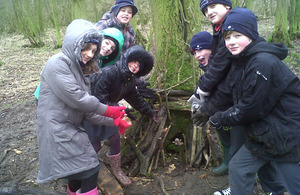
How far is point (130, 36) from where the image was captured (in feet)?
12.0

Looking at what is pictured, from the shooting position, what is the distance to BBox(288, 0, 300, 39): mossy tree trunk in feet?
39.5

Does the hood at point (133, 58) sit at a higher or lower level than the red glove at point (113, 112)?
higher

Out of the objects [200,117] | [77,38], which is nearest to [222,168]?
[200,117]

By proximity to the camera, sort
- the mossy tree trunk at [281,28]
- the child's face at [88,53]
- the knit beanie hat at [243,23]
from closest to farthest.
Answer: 1. the knit beanie hat at [243,23]
2. the child's face at [88,53]
3. the mossy tree trunk at [281,28]

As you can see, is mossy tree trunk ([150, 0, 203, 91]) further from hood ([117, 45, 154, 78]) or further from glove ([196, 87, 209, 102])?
glove ([196, 87, 209, 102])

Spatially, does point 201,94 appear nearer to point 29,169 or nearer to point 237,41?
point 237,41

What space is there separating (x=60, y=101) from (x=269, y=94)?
1.68 m

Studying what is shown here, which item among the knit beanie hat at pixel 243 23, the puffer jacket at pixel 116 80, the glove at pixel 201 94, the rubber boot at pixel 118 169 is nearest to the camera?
the knit beanie hat at pixel 243 23

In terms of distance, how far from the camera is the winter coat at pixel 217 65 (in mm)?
2203

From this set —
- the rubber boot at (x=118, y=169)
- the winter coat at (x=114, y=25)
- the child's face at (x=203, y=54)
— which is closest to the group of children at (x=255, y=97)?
the child's face at (x=203, y=54)

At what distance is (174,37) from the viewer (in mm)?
3551

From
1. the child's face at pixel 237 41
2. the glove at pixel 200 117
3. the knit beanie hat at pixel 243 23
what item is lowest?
the glove at pixel 200 117

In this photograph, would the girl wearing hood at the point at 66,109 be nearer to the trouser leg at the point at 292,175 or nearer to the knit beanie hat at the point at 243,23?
the knit beanie hat at the point at 243,23

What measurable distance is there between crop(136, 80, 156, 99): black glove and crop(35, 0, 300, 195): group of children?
772 mm
